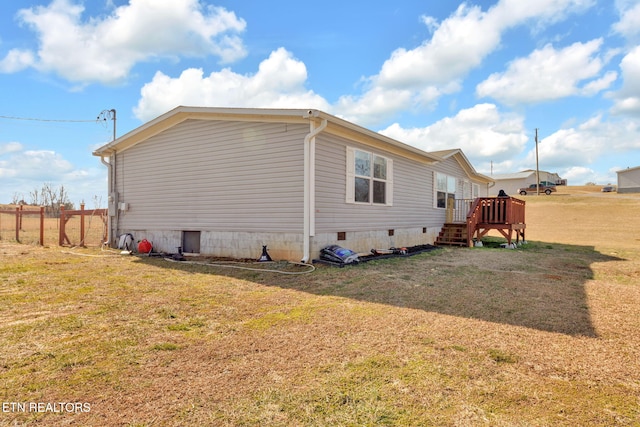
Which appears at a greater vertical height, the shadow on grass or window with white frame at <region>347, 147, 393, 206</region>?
window with white frame at <region>347, 147, 393, 206</region>

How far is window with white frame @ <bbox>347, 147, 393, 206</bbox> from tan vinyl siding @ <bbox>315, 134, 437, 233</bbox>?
0.48 ft

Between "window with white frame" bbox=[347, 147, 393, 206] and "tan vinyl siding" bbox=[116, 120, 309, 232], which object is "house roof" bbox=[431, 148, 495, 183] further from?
"tan vinyl siding" bbox=[116, 120, 309, 232]

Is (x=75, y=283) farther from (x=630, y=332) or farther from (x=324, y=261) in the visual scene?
(x=630, y=332)

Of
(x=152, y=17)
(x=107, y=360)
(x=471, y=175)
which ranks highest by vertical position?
(x=152, y=17)

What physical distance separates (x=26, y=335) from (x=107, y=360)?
120 cm

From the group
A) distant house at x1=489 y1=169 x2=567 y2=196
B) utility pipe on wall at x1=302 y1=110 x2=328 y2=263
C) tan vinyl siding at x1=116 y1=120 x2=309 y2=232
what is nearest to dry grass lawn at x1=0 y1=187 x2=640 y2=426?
utility pipe on wall at x1=302 y1=110 x2=328 y2=263

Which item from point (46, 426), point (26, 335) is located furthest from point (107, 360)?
point (26, 335)

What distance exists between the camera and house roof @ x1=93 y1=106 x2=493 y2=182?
7.32m

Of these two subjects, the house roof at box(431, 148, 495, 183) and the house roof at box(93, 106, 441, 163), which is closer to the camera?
the house roof at box(93, 106, 441, 163)

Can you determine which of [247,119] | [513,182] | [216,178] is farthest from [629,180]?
[216,178]

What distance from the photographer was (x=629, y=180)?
3959cm

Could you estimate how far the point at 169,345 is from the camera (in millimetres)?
2998

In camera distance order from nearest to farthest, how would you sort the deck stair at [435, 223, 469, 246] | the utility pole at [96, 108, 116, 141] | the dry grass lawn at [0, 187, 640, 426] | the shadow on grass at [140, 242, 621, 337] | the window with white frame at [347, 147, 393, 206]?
1. the dry grass lawn at [0, 187, 640, 426]
2. the shadow on grass at [140, 242, 621, 337]
3. the window with white frame at [347, 147, 393, 206]
4. the deck stair at [435, 223, 469, 246]
5. the utility pole at [96, 108, 116, 141]

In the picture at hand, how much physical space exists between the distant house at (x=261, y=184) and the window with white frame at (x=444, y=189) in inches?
66.2
